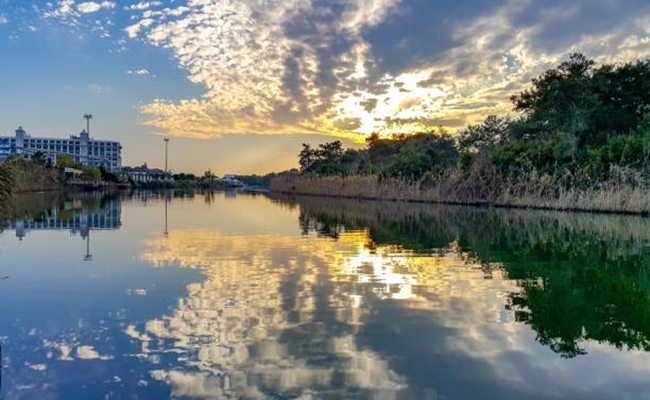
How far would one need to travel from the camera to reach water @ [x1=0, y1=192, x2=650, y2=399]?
388 cm

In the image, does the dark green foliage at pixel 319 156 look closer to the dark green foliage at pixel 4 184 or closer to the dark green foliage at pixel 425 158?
the dark green foliage at pixel 425 158

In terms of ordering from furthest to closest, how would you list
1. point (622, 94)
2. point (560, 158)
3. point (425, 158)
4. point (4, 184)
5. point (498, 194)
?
point (425, 158) → point (622, 94) → point (498, 194) → point (560, 158) → point (4, 184)

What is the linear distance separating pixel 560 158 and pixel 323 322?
22.6 m

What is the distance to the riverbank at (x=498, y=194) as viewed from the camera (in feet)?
64.8

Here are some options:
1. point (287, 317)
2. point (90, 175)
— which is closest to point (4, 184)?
point (287, 317)

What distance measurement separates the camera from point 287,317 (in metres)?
5.61

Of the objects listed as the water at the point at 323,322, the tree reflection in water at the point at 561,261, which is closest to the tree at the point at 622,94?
the tree reflection in water at the point at 561,261

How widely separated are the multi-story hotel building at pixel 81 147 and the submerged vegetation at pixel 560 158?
74.9m

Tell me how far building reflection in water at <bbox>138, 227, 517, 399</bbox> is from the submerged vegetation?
13.5 m

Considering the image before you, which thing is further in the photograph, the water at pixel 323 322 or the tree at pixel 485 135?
the tree at pixel 485 135

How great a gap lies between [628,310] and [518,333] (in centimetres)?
170

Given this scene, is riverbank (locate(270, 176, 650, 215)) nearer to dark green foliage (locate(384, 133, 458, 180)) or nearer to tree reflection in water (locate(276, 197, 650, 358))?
dark green foliage (locate(384, 133, 458, 180))

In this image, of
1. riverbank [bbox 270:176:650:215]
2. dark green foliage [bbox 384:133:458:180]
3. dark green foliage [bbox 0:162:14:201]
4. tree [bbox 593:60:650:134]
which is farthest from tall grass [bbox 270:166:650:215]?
dark green foliage [bbox 0:162:14:201]

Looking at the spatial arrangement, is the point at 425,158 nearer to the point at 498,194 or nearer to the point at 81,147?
the point at 498,194
